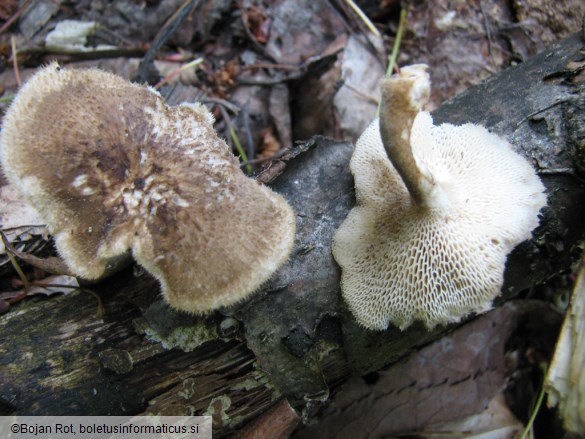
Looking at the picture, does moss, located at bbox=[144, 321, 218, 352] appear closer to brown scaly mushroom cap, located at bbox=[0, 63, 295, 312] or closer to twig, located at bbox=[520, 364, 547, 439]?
brown scaly mushroom cap, located at bbox=[0, 63, 295, 312]

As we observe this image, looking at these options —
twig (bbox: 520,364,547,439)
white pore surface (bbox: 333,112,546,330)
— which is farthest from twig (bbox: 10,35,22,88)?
twig (bbox: 520,364,547,439)

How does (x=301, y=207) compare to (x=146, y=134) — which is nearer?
(x=146, y=134)

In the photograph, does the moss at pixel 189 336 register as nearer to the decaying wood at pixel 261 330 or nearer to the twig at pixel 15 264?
the decaying wood at pixel 261 330

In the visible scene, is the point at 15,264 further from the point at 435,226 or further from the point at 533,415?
the point at 533,415

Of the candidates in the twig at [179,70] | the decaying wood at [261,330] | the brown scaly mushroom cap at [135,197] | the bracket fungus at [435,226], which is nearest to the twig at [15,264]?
the decaying wood at [261,330]

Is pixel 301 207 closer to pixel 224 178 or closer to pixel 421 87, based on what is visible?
pixel 224 178

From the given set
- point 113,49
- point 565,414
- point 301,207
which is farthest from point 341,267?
point 113,49

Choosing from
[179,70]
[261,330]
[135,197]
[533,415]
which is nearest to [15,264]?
[135,197]
